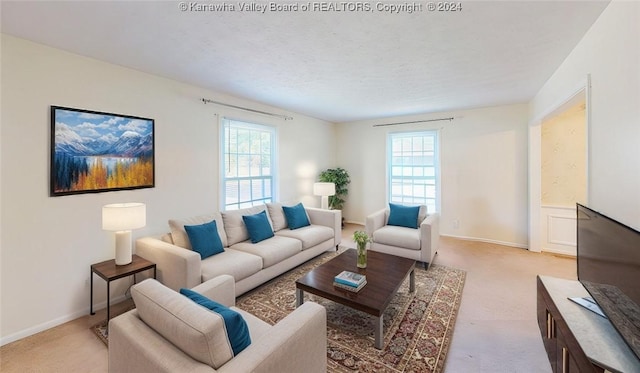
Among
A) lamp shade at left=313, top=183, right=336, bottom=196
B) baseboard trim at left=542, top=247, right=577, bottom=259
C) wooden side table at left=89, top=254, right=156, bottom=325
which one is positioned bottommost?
baseboard trim at left=542, top=247, right=577, bottom=259

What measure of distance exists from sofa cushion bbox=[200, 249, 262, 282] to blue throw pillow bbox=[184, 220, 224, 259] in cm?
7

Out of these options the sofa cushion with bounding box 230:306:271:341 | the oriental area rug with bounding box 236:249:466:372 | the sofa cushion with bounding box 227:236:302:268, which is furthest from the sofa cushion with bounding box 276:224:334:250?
the sofa cushion with bounding box 230:306:271:341

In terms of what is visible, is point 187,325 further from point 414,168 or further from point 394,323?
point 414,168

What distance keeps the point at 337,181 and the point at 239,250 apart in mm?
3200

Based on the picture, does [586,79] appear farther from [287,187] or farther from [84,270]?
[84,270]

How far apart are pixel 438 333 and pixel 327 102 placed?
343cm

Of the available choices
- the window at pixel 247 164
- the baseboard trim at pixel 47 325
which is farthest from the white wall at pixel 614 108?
the baseboard trim at pixel 47 325

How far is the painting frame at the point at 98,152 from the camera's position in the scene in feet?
7.77

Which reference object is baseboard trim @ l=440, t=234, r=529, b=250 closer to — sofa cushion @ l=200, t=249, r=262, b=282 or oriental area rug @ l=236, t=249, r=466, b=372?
oriental area rug @ l=236, t=249, r=466, b=372

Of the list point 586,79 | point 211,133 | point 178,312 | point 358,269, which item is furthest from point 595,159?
point 211,133

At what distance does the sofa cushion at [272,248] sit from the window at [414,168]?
2.93 m

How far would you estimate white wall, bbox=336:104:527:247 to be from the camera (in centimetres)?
446

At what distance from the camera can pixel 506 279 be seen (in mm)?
3215

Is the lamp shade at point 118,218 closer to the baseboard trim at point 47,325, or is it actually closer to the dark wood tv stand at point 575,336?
the baseboard trim at point 47,325
